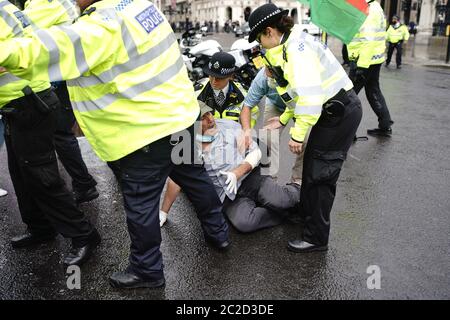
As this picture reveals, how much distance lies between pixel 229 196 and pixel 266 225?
38cm

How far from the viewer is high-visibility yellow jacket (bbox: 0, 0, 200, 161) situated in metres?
1.85

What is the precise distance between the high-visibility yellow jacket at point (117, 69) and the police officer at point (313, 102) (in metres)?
0.63

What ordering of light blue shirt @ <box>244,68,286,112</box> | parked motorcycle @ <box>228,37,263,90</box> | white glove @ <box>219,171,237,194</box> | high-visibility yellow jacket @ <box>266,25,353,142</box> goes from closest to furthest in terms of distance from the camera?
high-visibility yellow jacket @ <box>266,25,353,142</box>
white glove @ <box>219,171,237,194</box>
light blue shirt @ <box>244,68,286,112</box>
parked motorcycle @ <box>228,37,263,90</box>

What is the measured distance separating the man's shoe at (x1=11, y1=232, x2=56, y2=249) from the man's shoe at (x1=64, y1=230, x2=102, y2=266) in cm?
39

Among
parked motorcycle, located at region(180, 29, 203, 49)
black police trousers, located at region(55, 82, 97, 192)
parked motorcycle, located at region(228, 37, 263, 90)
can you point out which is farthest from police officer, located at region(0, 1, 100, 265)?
parked motorcycle, located at region(180, 29, 203, 49)

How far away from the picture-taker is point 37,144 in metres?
2.71

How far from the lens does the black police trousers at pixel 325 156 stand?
2803 mm

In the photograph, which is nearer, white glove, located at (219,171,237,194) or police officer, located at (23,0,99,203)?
white glove, located at (219,171,237,194)

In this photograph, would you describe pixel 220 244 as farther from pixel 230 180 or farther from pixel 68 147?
pixel 68 147

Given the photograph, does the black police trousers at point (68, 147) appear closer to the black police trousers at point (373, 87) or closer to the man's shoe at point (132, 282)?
the man's shoe at point (132, 282)

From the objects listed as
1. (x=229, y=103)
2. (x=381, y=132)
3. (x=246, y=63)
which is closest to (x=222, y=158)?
(x=229, y=103)

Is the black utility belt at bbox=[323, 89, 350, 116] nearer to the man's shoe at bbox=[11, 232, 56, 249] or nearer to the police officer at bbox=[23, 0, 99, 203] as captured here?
the police officer at bbox=[23, 0, 99, 203]
